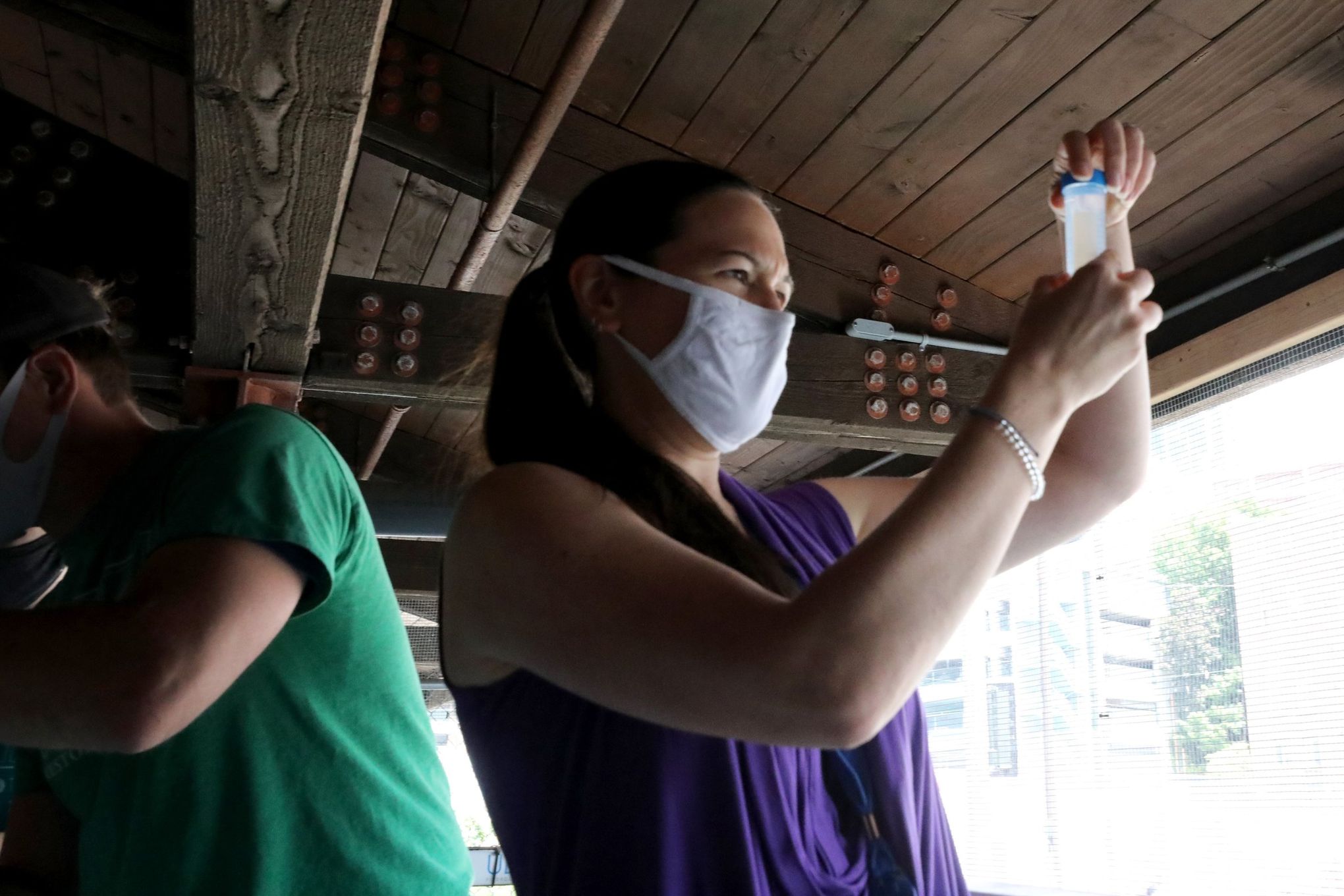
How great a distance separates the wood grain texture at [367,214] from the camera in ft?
13.0

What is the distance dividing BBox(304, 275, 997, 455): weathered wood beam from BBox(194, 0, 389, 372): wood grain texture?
31 cm

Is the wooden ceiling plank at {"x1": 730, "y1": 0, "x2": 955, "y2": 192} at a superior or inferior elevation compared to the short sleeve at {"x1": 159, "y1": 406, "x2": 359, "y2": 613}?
superior

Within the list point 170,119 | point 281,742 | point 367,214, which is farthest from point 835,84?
point 281,742

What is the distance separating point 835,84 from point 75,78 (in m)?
2.61

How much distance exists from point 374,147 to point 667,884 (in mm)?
3057

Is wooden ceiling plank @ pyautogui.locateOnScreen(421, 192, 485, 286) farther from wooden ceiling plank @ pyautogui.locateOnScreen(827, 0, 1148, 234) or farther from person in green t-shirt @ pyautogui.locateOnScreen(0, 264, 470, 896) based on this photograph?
person in green t-shirt @ pyautogui.locateOnScreen(0, 264, 470, 896)

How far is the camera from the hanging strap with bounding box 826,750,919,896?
2.82ft

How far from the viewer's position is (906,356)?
375cm

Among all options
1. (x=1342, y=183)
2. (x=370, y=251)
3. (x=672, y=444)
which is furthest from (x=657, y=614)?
(x=370, y=251)

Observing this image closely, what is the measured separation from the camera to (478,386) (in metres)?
3.13

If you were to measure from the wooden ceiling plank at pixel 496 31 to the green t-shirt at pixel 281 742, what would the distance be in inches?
87.6

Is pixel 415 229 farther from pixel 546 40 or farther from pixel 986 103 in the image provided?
pixel 986 103

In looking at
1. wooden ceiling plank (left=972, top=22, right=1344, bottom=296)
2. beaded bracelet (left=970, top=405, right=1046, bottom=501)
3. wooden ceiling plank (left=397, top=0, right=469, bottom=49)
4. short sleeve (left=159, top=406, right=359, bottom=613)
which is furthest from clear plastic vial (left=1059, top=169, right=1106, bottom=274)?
wooden ceiling plank (left=397, top=0, right=469, bottom=49)

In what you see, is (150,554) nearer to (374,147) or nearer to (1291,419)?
(374,147)
